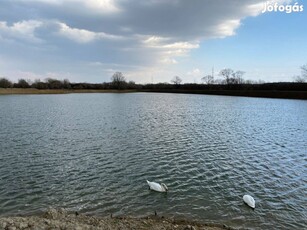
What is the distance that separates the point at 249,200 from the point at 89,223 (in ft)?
17.6

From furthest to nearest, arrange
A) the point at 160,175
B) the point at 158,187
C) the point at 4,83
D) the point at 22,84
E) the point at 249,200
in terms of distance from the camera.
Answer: the point at 22,84 < the point at 4,83 < the point at 160,175 < the point at 158,187 < the point at 249,200

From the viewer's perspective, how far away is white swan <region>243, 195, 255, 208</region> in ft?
30.5

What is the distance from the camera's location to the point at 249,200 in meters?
9.44

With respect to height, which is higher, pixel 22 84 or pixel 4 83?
pixel 4 83

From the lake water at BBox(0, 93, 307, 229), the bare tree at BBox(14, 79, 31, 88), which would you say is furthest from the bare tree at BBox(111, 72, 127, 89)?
the lake water at BBox(0, 93, 307, 229)

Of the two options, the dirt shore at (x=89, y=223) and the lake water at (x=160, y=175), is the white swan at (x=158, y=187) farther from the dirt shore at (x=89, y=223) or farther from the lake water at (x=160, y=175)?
the dirt shore at (x=89, y=223)

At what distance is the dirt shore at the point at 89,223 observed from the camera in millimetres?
6863

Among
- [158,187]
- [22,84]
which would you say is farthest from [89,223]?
[22,84]

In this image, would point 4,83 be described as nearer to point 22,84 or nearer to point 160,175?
point 22,84

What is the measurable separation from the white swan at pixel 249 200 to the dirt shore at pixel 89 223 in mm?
1908

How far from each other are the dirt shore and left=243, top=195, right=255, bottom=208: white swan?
191 centimetres

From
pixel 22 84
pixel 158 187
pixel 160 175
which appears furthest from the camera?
pixel 22 84

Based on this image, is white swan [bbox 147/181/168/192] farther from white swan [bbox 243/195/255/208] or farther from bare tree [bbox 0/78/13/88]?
bare tree [bbox 0/78/13/88]

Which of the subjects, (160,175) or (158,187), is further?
(160,175)
